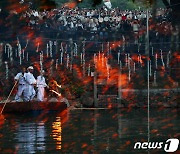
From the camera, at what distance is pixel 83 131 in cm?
1402

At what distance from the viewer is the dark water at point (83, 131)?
11305 mm

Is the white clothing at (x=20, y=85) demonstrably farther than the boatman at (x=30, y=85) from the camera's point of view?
No

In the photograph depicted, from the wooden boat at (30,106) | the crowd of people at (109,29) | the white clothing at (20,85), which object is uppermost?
the crowd of people at (109,29)

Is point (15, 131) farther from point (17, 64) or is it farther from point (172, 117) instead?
point (17, 64)

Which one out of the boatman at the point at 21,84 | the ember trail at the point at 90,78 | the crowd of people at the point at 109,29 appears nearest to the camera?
the ember trail at the point at 90,78

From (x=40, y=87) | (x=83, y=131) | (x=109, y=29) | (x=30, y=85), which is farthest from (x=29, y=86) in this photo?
(x=83, y=131)

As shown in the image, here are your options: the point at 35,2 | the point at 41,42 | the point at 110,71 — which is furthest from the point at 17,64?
the point at 35,2

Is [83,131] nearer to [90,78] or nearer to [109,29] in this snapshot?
[90,78]

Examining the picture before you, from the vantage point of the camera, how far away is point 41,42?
89.5 ft

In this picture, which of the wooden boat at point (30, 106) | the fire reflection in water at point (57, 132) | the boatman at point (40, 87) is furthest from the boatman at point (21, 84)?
the fire reflection in water at point (57, 132)

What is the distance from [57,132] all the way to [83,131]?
0.63m

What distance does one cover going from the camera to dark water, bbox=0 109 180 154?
11.3 m

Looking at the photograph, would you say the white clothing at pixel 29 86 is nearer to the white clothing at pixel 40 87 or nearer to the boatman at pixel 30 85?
the boatman at pixel 30 85

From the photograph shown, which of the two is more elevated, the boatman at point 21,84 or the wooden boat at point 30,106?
the boatman at point 21,84
